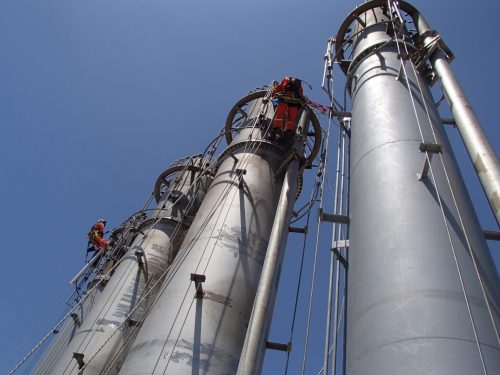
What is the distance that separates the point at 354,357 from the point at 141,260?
1206 centimetres

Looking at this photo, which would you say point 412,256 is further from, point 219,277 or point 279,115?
point 279,115

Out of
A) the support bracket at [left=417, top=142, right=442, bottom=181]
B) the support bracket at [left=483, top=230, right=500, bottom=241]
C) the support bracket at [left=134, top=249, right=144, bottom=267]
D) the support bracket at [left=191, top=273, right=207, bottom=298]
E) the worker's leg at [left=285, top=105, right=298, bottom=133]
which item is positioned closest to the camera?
the support bracket at [left=417, top=142, right=442, bottom=181]

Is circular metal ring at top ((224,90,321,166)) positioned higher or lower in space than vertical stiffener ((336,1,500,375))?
higher

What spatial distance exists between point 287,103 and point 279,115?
2.09ft

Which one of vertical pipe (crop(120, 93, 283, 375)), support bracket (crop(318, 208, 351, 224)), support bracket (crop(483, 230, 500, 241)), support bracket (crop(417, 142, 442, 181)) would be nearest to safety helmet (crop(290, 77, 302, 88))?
vertical pipe (crop(120, 93, 283, 375))

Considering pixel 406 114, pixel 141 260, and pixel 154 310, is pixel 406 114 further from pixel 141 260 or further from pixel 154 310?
pixel 141 260

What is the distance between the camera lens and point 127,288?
14773 mm

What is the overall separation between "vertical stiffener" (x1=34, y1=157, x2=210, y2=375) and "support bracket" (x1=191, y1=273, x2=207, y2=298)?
1306mm

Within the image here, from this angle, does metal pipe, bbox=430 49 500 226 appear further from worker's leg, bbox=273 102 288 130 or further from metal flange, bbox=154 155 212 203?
metal flange, bbox=154 155 212 203

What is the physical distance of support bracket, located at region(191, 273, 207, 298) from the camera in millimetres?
9430

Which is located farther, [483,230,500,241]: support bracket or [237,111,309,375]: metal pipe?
[237,111,309,375]: metal pipe

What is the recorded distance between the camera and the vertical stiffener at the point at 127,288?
1293 cm

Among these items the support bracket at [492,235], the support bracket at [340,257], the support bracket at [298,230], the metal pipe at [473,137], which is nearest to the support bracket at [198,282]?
the support bracket at [340,257]

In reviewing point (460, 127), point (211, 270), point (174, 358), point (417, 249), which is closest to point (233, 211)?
point (211, 270)
